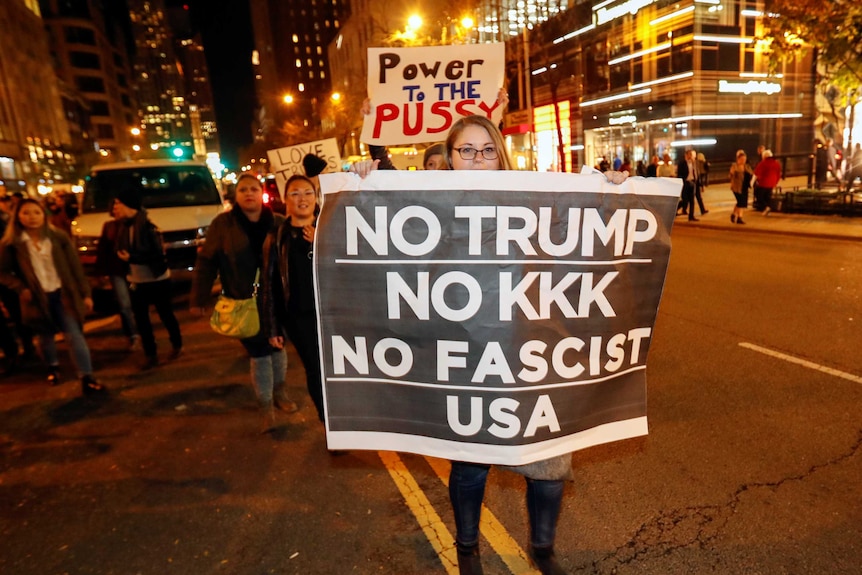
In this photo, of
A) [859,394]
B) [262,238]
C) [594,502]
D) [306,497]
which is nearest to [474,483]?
[594,502]

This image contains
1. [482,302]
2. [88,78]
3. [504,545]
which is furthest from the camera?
[88,78]

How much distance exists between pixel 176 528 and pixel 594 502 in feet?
7.60

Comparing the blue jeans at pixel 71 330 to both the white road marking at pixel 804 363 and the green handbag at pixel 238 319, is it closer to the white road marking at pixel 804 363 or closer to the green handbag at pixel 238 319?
the green handbag at pixel 238 319

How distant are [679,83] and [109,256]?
89.7ft

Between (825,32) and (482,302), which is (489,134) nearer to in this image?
(482,302)

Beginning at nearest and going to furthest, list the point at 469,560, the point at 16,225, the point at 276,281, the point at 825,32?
1. the point at 469,560
2. the point at 276,281
3. the point at 16,225
4. the point at 825,32

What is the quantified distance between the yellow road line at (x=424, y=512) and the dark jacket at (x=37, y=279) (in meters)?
3.42

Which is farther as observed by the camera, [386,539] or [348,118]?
[348,118]

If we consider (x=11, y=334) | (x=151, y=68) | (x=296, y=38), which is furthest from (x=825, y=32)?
(x=151, y=68)

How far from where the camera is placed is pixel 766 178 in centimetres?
1485

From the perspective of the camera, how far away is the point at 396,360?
7.65 ft

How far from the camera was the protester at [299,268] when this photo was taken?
351 cm

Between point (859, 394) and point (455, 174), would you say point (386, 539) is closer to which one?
point (455, 174)

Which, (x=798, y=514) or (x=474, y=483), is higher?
(x=474, y=483)
